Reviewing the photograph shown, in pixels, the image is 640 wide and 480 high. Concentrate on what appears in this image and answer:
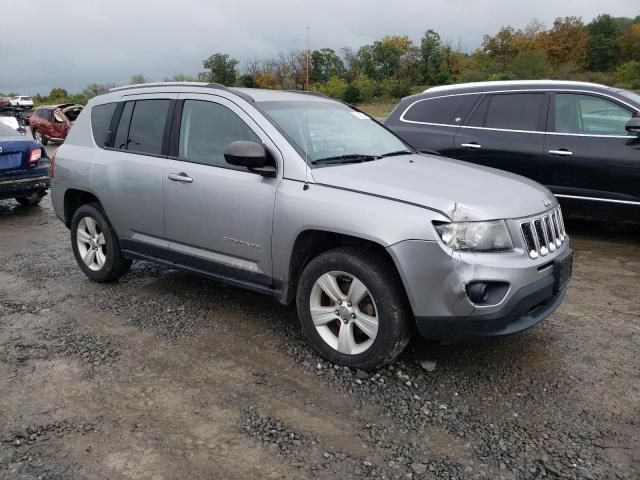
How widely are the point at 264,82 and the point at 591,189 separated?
49.2 m

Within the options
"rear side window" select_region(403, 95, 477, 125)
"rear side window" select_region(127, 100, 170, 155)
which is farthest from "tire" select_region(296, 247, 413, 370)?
"rear side window" select_region(403, 95, 477, 125)

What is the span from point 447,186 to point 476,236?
448mm

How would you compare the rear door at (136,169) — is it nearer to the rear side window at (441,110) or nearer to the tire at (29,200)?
the rear side window at (441,110)

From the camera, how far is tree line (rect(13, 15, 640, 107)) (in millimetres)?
49812

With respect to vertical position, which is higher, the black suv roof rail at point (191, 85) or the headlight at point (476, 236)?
the black suv roof rail at point (191, 85)

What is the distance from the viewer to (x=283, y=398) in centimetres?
315

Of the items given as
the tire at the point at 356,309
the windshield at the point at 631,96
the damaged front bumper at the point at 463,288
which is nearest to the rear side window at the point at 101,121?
the tire at the point at 356,309

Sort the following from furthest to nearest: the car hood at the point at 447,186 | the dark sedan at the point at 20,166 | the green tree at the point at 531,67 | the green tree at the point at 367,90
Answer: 1. the green tree at the point at 367,90
2. the green tree at the point at 531,67
3. the dark sedan at the point at 20,166
4. the car hood at the point at 447,186

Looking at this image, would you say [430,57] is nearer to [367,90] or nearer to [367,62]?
[367,62]

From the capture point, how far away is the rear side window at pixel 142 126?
4438mm

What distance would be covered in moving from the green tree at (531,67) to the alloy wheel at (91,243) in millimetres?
49043

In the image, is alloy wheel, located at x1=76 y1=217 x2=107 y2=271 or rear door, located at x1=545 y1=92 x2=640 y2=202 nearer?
alloy wheel, located at x1=76 y1=217 x2=107 y2=271

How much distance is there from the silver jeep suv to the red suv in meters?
17.8

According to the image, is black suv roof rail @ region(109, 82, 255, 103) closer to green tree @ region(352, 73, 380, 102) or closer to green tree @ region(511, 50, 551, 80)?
green tree @ region(352, 73, 380, 102)
